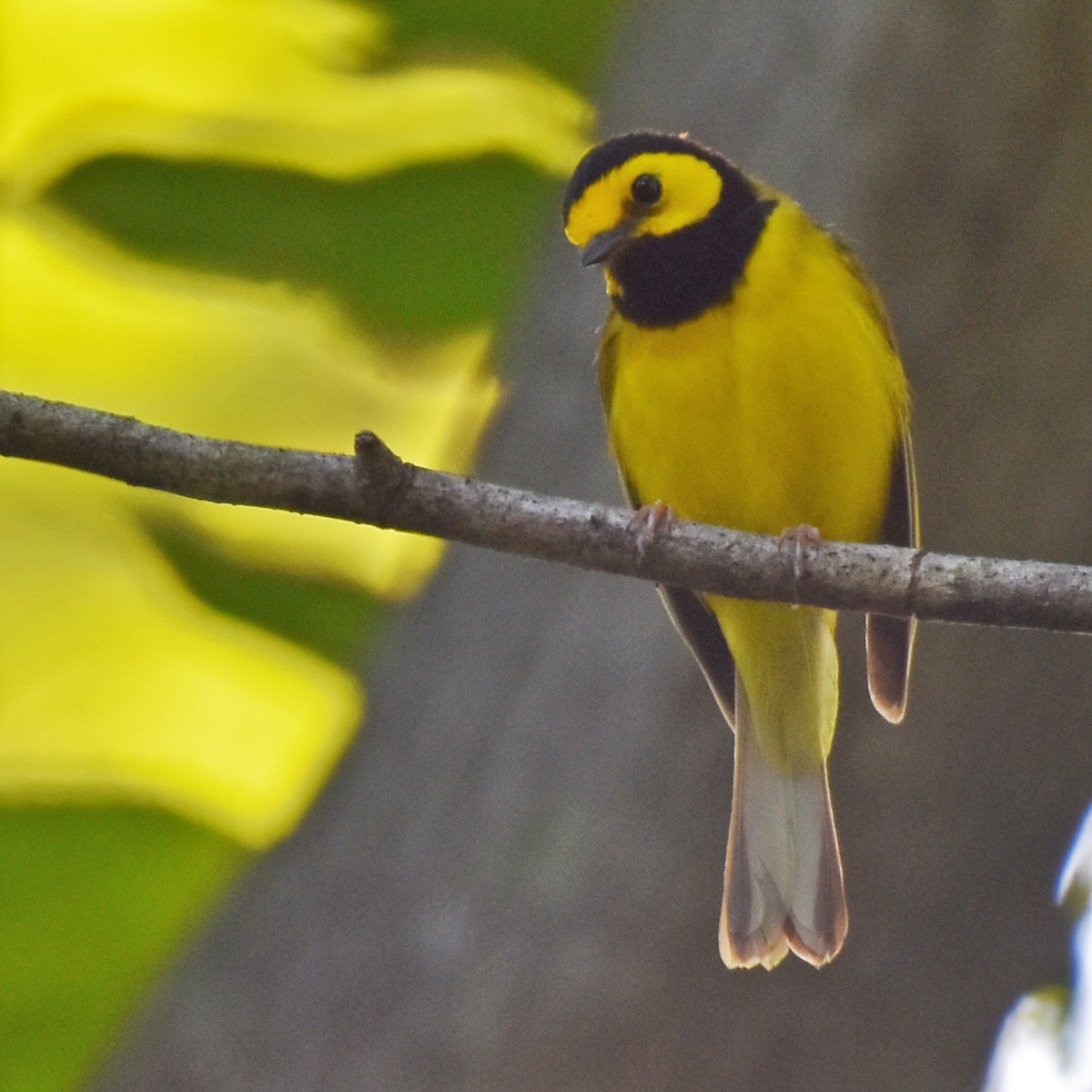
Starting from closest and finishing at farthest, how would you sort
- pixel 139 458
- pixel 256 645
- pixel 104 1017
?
Answer: 1. pixel 139 458
2. pixel 104 1017
3. pixel 256 645

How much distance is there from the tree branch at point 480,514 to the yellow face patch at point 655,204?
784 millimetres

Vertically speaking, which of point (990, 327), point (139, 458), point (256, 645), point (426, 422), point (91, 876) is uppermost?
point (990, 327)

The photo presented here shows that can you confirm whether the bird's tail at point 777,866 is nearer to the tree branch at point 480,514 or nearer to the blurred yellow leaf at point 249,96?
the tree branch at point 480,514

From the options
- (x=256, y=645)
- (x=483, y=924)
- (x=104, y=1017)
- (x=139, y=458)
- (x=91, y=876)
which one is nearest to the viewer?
(x=139, y=458)

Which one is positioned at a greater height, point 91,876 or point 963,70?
point 963,70

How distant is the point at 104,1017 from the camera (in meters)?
2.36

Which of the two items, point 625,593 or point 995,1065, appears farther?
point 625,593

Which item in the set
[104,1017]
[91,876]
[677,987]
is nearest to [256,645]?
[91,876]

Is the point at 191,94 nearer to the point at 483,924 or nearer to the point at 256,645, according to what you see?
the point at 256,645

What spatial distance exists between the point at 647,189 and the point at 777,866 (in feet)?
3.67

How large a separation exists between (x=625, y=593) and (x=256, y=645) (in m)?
0.69

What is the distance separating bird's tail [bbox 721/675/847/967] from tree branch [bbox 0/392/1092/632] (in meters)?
0.60

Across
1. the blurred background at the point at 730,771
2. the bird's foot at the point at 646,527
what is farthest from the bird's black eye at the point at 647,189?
the bird's foot at the point at 646,527

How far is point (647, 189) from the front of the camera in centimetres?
256
